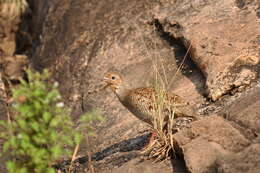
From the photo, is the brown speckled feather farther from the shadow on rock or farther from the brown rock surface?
the brown rock surface

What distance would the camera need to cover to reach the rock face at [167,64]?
6035mm

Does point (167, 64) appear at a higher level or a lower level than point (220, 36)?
lower

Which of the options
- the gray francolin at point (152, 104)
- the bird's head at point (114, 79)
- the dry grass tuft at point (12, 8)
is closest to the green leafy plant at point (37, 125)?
the gray francolin at point (152, 104)

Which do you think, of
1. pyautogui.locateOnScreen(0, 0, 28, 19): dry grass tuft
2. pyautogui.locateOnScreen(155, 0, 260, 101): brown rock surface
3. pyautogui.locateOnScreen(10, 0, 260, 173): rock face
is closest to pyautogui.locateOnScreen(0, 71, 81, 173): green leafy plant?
pyautogui.locateOnScreen(10, 0, 260, 173): rock face

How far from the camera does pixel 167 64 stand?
9.89 m

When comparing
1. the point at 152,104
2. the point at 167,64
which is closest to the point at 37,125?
the point at 152,104

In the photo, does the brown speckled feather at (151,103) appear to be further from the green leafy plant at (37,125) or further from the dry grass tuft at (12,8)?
the dry grass tuft at (12,8)

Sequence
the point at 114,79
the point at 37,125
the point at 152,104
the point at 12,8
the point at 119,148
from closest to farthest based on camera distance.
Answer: the point at 37,125
the point at 152,104
the point at 119,148
the point at 114,79
the point at 12,8

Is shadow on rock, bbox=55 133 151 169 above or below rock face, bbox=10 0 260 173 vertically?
below

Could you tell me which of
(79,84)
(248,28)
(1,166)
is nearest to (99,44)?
(79,84)

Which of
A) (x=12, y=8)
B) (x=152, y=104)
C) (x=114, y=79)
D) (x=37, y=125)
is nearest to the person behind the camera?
(x=37, y=125)

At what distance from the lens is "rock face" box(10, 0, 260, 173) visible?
604 cm

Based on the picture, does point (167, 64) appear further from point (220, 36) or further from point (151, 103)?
point (151, 103)

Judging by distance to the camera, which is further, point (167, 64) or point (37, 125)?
point (167, 64)
